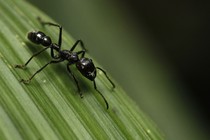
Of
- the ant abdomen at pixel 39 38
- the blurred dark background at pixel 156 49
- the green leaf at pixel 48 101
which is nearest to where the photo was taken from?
the green leaf at pixel 48 101

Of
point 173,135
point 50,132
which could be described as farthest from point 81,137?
point 173,135

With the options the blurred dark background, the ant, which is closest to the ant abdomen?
the ant

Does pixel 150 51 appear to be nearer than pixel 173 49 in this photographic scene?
Yes

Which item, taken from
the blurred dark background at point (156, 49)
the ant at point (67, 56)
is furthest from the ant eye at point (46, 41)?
the blurred dark background at point (156, 49)

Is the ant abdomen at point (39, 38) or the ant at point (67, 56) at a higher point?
the ant abdomen at point (39, 38)

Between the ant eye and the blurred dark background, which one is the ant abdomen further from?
the blurred dark background

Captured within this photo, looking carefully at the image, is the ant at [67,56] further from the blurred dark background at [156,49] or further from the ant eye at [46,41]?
the blurred dark background at [156,49]

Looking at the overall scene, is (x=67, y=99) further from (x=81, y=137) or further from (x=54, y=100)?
(x=81, y=137)
